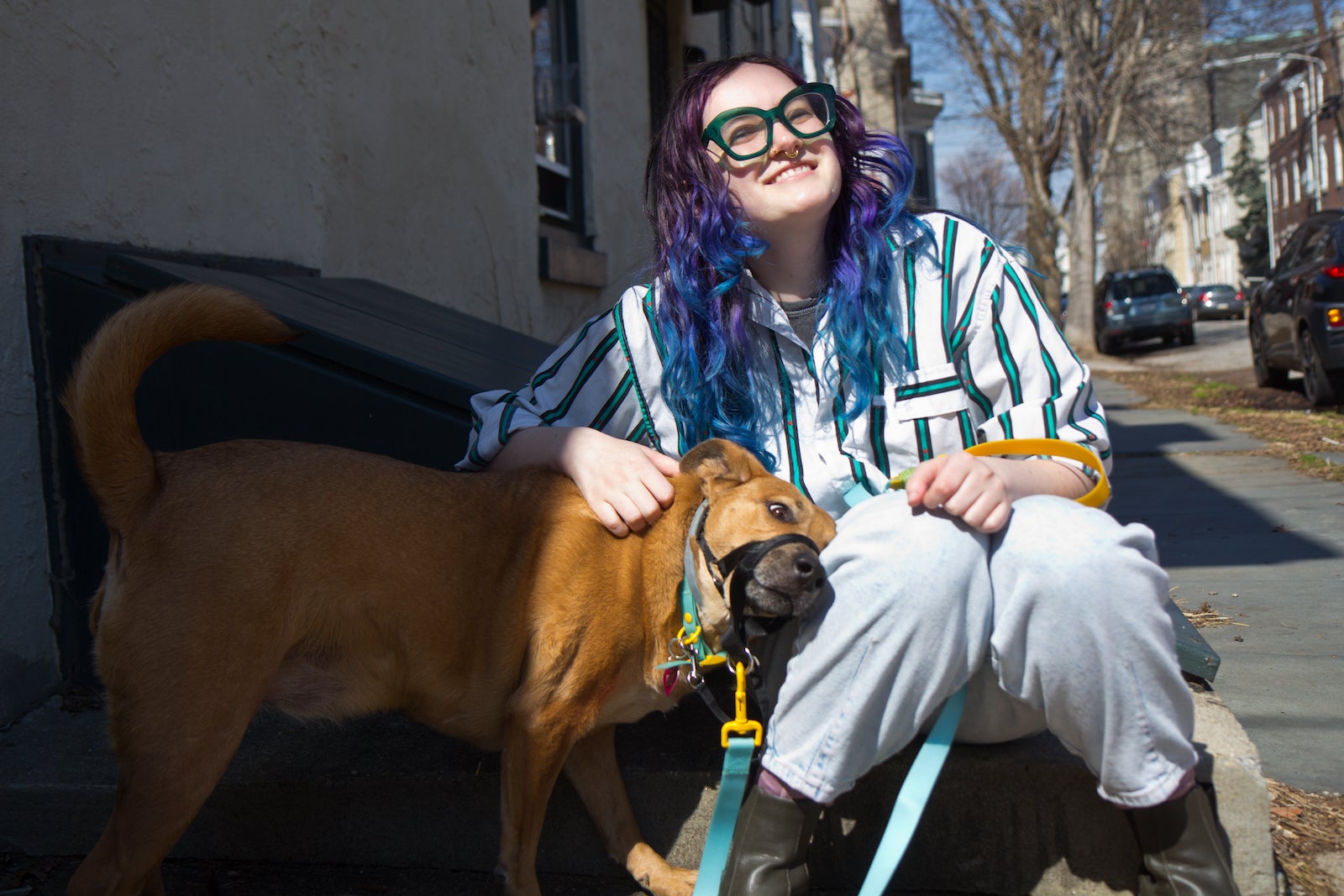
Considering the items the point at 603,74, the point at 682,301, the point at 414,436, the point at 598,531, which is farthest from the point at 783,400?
the point at 603,74

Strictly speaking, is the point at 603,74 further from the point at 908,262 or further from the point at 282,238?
the point at 908,262

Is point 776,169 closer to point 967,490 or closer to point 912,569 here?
point 967,490

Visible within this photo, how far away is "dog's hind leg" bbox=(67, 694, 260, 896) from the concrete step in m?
0.58

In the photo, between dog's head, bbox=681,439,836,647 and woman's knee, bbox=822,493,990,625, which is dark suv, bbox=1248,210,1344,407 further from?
woman's knee, bbox=822,493,990,625

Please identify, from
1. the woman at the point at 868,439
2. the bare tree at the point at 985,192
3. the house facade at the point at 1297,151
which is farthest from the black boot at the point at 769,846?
the bare tree at the point at 985,192

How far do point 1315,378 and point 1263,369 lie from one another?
306cm

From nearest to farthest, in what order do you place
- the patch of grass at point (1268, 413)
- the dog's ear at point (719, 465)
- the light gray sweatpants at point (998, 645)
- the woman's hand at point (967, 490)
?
the light gray sweatpants at point (998, 645)
the woman's hand at point (967, 490)
the dog's ear at point (719, 465)
the patch of grass at point (1268, 413)

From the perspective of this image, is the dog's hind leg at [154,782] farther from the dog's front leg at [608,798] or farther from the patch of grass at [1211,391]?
the patch of grass at [1211,391]

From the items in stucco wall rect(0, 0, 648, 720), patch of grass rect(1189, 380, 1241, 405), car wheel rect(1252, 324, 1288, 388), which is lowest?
patch of grass rect(1189, 380, 1241, 405)

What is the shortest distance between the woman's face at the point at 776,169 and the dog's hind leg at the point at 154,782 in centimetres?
165

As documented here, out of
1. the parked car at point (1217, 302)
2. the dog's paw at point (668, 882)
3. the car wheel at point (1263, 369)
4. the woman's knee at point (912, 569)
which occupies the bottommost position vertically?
the dog's paw at point (668, 882)

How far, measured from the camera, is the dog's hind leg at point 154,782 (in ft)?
6.93

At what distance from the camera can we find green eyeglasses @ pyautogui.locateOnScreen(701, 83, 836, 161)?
2623mm

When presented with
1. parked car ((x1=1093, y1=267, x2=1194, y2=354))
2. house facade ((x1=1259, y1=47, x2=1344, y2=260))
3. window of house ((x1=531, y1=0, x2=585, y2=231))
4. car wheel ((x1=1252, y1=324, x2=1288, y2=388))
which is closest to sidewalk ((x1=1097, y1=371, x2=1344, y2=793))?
window of house ((x1=531, y1=0, x2=585, y2=231))
